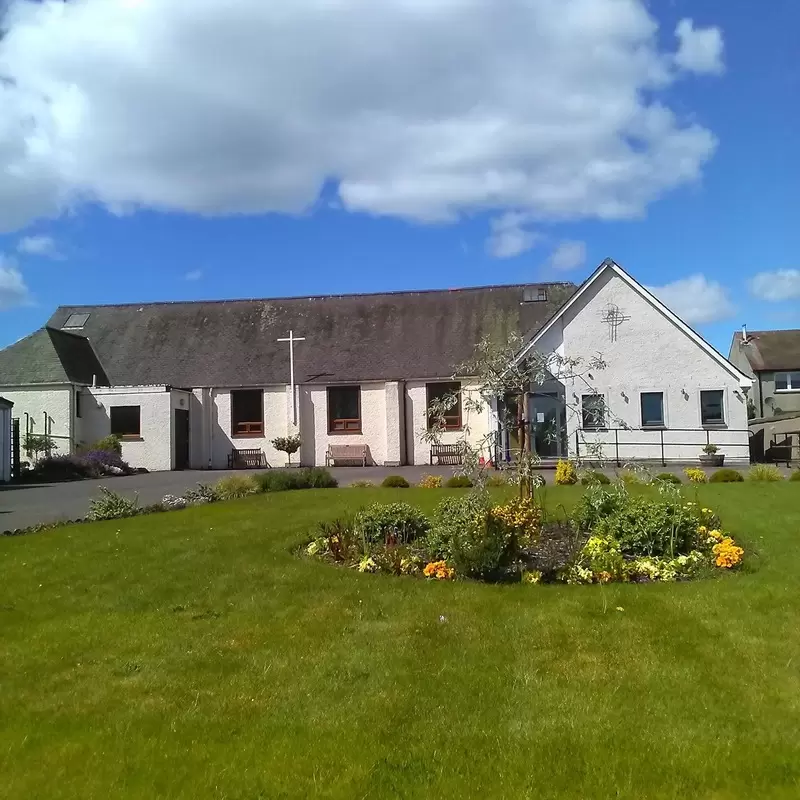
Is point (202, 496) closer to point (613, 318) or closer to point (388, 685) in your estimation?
point (388, 685)

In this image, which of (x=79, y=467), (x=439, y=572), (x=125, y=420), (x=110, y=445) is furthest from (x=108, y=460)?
(x=439, y=572)

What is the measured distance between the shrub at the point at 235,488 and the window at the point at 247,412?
45.1 feet

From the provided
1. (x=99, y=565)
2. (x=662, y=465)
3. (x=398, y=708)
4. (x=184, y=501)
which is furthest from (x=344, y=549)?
(x=662, y=465)

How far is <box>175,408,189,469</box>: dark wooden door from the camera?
30250mm

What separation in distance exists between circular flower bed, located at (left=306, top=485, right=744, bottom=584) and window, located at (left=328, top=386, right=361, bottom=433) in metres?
20.8

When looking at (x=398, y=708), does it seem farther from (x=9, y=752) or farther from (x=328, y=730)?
(x=9, y=752)

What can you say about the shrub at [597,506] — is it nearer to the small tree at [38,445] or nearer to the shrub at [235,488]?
the shrub at [235,488]

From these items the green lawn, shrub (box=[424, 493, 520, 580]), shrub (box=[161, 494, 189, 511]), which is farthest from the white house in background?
the green lawn

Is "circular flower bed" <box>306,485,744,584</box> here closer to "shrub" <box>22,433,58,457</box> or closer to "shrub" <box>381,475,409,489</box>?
"shrub" <box>381,475,409,489</box>

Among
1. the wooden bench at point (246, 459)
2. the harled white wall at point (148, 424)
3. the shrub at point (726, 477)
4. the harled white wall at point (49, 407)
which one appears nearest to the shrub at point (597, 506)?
the shrub at point (726, 477)

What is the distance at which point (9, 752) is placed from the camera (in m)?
4.11

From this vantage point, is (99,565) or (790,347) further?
(790,347)

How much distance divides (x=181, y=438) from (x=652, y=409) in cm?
1819

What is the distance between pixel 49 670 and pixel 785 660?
515 cm
